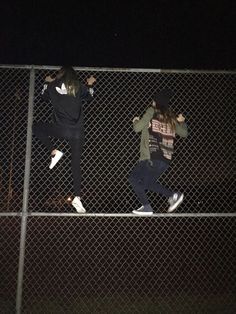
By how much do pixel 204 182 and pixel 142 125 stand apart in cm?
1456

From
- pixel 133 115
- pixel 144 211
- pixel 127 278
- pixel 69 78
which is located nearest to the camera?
pixel 69 78

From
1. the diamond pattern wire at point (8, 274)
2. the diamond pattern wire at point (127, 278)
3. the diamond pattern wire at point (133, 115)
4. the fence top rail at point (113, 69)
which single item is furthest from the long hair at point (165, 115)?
the diamond pattern wire at point (8, 274)

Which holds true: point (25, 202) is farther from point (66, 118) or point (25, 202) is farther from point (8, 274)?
point (8, 274)

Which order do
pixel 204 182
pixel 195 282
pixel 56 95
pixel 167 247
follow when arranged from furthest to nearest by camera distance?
pixel 204 182 → pixel 167 247 → pixel 195 282 → pixel 56 95

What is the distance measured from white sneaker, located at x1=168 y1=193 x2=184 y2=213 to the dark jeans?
7 centimetres

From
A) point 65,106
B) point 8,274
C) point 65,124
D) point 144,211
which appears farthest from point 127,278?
point 65,106

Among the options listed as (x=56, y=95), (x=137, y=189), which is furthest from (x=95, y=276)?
(x=56, y=95)

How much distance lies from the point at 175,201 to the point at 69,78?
86.2 inches

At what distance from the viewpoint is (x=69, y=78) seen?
4.94 m

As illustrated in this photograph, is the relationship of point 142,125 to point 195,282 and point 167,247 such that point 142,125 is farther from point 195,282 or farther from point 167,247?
point 167,247

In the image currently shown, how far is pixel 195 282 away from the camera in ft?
23.4

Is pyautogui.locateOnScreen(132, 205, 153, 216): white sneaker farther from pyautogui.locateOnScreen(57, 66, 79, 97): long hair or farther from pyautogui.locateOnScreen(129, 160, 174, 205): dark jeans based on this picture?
pyautogui.locateOnScreen(57, 66, 79, 97): long hair

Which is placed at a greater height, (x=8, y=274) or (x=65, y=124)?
(x=65, y=124)

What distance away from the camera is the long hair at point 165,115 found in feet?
17.2
